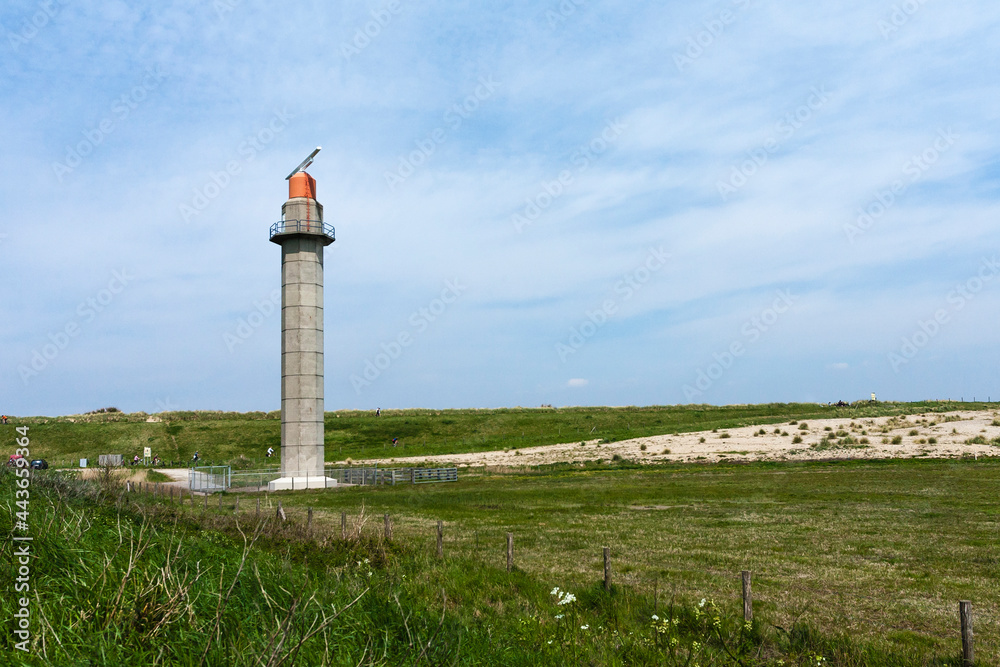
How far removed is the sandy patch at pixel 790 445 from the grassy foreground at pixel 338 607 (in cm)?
4513

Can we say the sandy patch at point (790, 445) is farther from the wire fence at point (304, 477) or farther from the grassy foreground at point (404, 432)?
the wire fence at point (304, 477)

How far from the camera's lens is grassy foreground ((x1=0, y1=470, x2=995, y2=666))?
6.67 m

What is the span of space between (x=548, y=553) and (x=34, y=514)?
15.2m

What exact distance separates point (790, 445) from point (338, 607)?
222ft

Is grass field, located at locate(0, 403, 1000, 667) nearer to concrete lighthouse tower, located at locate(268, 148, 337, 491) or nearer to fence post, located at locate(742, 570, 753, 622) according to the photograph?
fence post, located at locate(742, 570, 753, 622)

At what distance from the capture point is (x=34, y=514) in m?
9.91

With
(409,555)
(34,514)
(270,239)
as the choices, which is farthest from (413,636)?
(270,239)

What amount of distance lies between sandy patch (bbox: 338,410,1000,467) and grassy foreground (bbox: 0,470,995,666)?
45.1m

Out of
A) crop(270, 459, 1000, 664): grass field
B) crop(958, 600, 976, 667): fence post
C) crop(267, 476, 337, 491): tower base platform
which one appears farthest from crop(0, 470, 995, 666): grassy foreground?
crop(267, 476, 337, 491): tower base platform

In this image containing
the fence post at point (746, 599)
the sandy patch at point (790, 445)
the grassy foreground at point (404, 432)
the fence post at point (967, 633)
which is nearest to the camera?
the fence post at point (967, 633)

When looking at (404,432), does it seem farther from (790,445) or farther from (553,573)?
(553,573)

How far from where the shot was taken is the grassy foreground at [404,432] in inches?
3561

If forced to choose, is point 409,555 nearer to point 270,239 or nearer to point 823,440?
point 270,239

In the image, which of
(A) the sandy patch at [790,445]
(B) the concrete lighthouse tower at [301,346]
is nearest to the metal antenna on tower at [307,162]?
(B) the concrete lighthouse tower at [301,346]
